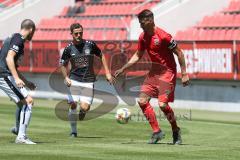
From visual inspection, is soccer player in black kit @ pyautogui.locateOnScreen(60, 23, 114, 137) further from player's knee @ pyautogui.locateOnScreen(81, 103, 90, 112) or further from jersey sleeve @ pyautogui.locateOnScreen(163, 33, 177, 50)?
jersey sleeve @ pyautogui.locateOnScreen(163, 33, 177, 50)

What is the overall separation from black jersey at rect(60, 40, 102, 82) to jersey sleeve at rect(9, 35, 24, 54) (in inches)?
120

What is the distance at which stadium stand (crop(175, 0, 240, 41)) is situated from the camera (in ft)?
97.7

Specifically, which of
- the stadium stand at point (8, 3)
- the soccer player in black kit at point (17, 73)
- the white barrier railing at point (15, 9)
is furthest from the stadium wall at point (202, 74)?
the soccer player in black kit at point (17, 73)

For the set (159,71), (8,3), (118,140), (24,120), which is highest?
(8,3)

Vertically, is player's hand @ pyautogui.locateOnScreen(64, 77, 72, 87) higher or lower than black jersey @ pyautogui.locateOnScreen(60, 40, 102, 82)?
lower

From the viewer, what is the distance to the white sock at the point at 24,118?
14008mm

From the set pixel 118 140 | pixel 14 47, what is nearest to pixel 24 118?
pixel 14 47

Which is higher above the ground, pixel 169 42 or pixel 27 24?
pixel 27 24

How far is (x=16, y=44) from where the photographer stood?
13.8 meters

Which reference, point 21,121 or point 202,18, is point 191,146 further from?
point 202,18

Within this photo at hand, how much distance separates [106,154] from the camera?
12.3m

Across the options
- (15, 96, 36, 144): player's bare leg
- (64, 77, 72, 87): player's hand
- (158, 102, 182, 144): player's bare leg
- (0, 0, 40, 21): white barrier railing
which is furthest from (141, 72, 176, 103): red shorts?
(0, 0, 40, 21): white barrier railing

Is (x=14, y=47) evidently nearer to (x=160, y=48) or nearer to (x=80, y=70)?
(x=160, y=48)

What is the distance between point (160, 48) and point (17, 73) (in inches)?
109
